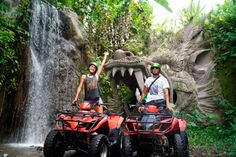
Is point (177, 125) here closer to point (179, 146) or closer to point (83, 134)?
point (179, 146)

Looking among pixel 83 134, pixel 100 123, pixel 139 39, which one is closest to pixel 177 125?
pixel 100 123

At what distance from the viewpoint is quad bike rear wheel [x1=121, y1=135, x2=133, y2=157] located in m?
4.82

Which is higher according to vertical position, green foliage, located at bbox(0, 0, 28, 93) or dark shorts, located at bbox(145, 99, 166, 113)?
green foliage, located at bbox(0, 0, 28, 93)

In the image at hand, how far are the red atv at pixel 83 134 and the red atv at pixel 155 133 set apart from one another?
233mm

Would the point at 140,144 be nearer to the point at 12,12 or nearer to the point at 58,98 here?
the point at 58,98

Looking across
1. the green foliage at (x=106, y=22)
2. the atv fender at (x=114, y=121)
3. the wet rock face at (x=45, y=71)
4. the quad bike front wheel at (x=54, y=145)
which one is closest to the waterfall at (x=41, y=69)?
the wet rock face at (x=45, y=71)

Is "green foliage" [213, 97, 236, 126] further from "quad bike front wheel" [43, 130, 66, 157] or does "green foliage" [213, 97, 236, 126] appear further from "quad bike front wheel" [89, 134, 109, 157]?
"quad bike front wheel" [43, 130, 66, 157]

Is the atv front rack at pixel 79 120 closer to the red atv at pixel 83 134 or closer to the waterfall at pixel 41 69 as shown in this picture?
the red atv at pixel 83 134

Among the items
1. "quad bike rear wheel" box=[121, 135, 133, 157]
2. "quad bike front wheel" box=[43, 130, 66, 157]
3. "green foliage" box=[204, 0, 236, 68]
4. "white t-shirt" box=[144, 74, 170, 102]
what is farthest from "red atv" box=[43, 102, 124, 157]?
"green foliage" box=[204, 0, 236, 68]

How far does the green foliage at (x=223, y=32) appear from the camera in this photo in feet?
30.0

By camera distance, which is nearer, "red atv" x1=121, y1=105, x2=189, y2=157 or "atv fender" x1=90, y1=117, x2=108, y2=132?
"atv fender" x1=90, y1=117, x2=108, y2=132

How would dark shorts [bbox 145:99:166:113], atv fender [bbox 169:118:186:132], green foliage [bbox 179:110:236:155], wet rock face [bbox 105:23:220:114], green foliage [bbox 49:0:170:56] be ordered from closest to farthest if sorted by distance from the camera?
atv fender [bbox 169:118:186:132]
dark shorts [bbox 145:99:166:113]
green foliage [bbox 179:110:236:155]
wet rock face [bbox 105:23:220:114]
green foliage [bbox 49:0:170:56]

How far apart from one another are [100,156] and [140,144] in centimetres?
91

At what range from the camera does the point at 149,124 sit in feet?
16.0
